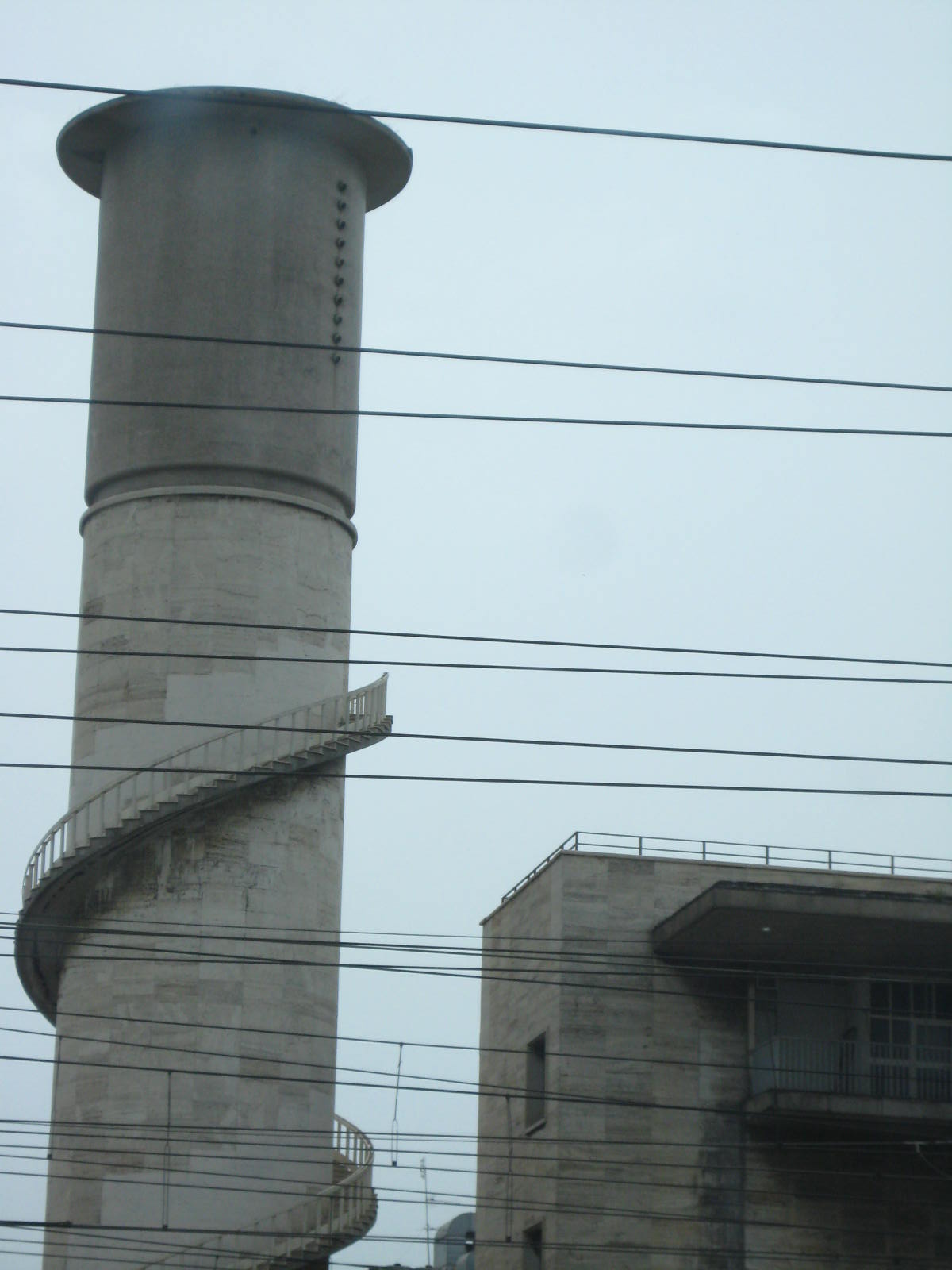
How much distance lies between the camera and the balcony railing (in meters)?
44.5

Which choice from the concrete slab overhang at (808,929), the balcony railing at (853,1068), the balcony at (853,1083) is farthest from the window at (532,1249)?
the concrete slab overhang at (808,929)

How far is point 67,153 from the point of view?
4794 cm

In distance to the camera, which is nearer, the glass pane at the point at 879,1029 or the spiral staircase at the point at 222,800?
the spiral staircase at the point at 222,800

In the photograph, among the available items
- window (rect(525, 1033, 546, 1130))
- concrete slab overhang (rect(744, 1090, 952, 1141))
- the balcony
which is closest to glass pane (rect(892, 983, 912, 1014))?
the balcony

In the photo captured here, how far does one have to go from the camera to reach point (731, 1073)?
45.7m

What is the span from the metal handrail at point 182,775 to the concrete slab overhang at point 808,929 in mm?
7635

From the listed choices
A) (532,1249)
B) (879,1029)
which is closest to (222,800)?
(532,1249)

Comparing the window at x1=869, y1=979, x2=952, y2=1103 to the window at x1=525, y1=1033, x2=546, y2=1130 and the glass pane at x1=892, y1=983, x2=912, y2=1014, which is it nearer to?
the glass pane at x1=892, y1=983, x2=912, y2=1014

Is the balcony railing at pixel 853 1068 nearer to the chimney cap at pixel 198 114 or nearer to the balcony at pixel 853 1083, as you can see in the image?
the balcony at pixel 853 1083

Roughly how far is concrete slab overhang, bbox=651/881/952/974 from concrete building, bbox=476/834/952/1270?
5cm

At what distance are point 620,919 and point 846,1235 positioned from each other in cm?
750

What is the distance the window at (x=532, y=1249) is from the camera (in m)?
45.9

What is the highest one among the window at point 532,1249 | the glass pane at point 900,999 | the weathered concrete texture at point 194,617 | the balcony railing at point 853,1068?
the weathered concrete texture at point 194,617

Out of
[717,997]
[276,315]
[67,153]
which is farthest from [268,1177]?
[67,153]
